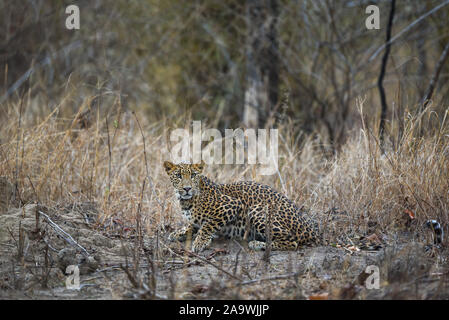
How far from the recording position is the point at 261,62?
1013 centimetres

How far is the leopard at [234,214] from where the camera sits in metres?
4.82

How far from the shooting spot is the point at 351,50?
10.8m

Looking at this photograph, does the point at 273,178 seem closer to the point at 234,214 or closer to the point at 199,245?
the point at 234,214

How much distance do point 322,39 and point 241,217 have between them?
708cm

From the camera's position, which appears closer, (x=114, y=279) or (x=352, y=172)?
(x=114, y=279)

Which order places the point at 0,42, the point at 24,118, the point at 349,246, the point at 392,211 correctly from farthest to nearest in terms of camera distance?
1. the point at 0,42
2. the point at 24,118
3. the point at 392,211
4. the point at 349,246

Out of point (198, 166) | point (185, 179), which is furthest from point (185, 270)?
point (198, 166)

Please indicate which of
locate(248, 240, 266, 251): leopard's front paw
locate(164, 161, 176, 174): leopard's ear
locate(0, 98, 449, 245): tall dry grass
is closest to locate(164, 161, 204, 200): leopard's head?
locate(164, 161, 176, 174): leopard's ear

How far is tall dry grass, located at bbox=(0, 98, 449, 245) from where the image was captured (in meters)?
5.38

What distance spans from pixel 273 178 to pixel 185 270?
317 cm
